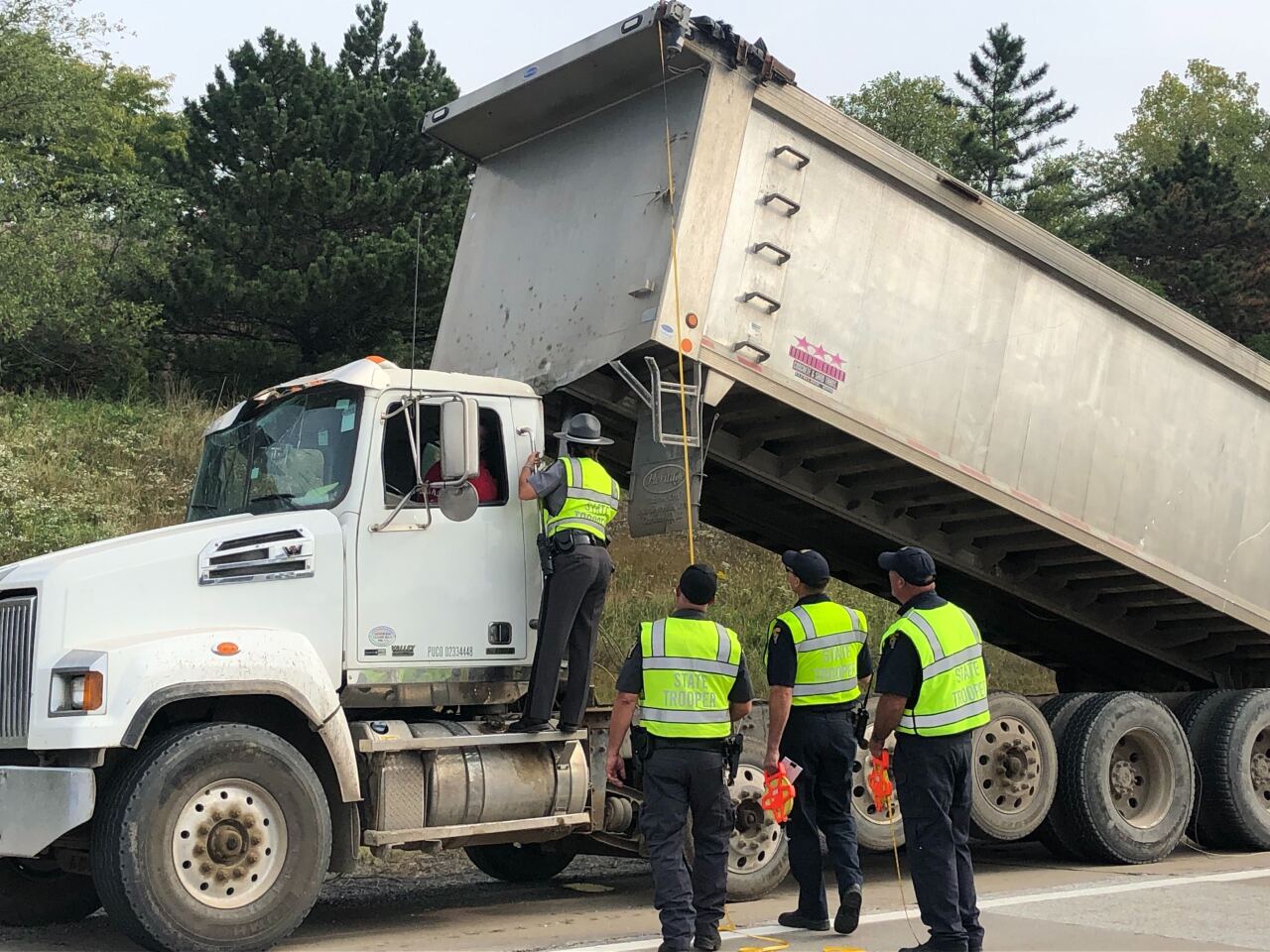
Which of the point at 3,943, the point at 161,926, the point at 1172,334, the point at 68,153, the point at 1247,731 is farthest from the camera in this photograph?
the point at 68,153

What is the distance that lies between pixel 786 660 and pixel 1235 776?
13.9 feet

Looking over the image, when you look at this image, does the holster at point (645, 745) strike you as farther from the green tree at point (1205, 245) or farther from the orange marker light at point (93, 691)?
the green tree at point (1205, 245)

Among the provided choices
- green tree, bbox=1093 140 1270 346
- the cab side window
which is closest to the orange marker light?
the cab side window

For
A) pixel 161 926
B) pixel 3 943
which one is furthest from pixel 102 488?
pixel 161 926

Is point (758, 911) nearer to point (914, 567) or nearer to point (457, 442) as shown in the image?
point (914, 567)

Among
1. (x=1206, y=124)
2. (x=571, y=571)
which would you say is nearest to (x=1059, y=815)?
(x=571, y=571)

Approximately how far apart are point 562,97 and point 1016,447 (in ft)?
10.2

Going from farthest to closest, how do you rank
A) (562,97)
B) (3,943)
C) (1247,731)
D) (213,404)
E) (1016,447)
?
(213,404) < (1247,731) < (1016,447) < (562,97) < (3,943)

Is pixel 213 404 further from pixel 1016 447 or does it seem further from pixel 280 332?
pixel 1016 447

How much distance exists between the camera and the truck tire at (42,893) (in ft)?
20.9

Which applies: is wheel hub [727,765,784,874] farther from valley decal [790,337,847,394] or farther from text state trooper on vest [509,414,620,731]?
valley decal [790,337,847,394]

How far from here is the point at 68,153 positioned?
90.8 feet

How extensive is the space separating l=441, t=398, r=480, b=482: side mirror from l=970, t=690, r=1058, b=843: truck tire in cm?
356

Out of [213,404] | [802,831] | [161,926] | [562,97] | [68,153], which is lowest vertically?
[161,926]
